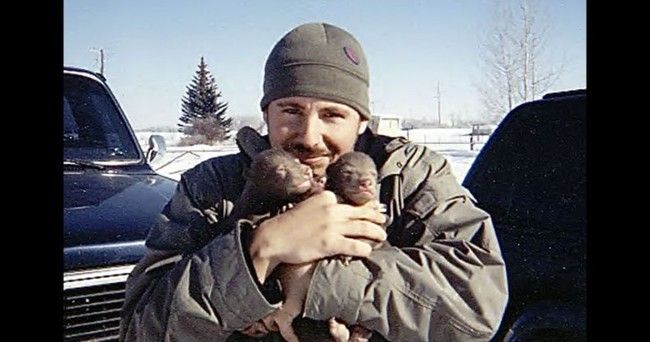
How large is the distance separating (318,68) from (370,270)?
196 mm

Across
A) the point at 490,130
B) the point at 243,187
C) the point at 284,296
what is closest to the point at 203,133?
the point at 243,187

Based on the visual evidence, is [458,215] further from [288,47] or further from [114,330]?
[114,330]

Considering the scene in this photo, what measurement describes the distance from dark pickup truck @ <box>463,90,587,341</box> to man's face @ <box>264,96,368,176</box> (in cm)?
31

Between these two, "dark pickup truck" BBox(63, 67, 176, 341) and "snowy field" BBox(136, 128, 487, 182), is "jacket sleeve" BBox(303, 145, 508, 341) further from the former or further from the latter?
"dark pickup truck" BBox(63, 67, 176, 341)

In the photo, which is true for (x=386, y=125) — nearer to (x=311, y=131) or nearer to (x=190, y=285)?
(x=311, y=131)

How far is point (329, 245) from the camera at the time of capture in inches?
26.4

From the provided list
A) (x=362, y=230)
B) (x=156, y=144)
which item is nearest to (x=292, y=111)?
(x=362, y=230)

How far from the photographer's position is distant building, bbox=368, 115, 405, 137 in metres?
0.72

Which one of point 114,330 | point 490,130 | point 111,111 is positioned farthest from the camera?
point 111,111

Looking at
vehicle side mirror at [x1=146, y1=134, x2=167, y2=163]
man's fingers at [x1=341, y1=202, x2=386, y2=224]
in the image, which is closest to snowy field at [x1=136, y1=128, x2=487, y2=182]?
vehicle side mirror at [x1=146, y1=134, x2=167, y2=163]

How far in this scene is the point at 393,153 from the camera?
2.32ft

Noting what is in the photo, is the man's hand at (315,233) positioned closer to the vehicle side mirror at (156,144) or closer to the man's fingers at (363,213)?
the man's fingers at (363,213)

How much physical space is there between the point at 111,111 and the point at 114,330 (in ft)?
1.15

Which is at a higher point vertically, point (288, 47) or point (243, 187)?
point (288, 47)
